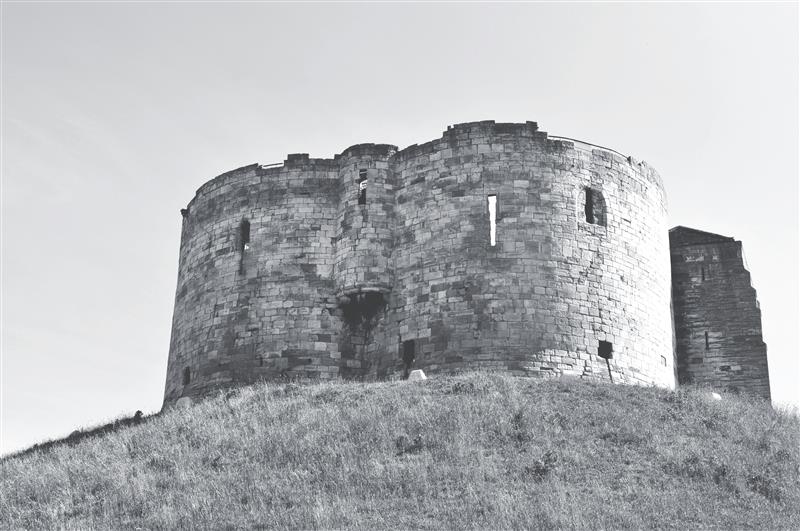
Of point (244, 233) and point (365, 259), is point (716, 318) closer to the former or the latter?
point (365, 259)

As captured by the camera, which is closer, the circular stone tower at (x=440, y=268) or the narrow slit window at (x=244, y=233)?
the circular stone tower at (x=440, y=268)

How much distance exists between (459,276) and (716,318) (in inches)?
287

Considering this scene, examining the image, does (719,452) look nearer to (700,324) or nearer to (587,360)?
(587,360)

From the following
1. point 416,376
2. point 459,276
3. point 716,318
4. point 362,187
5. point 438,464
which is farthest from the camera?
point 716,318

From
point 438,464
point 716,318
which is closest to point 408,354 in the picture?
point 438,464

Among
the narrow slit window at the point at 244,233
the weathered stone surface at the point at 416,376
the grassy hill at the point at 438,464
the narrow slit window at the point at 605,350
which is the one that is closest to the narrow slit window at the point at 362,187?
the narrow slit window at the point at 244,233

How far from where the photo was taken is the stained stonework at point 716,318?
25531mm

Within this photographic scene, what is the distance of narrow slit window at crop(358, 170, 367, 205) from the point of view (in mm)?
24906

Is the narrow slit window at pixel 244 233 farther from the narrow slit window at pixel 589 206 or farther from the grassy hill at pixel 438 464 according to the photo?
the narrow slit window at pixel 589 206

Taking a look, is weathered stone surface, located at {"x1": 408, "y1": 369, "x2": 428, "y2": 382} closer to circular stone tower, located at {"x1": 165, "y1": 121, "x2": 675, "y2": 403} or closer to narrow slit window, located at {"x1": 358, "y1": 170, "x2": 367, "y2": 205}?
circular stone tower, located at {"x1": 165, "y1": 121, "x2": 675, "y2": 403}

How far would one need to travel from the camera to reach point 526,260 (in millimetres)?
22984

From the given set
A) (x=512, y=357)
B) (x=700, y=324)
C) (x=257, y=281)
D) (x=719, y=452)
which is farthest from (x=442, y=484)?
(x=700, y=324)

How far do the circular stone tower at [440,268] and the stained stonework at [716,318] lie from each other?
1.25m

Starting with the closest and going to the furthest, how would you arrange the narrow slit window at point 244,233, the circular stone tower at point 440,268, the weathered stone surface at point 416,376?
1. the weathered stone surface at point 416,376
2. the circular stone tower at point 440,268
3. the narrow slit window at point 244,233
